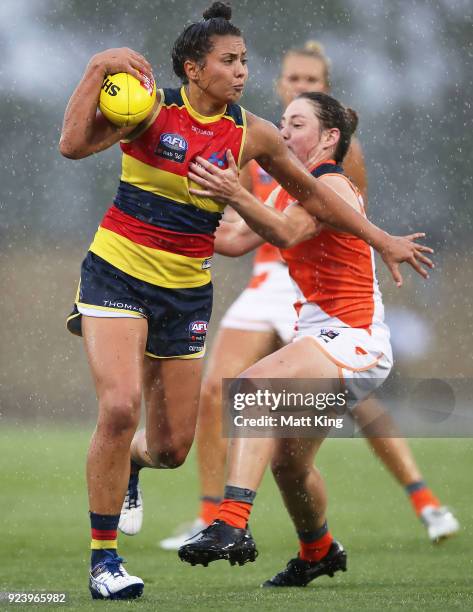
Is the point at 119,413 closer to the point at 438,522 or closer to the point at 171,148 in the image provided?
the point at 171,148

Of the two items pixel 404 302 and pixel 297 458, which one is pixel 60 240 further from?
pixel 297 458

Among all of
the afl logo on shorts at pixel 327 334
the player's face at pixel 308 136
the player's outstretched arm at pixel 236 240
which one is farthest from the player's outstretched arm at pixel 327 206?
the player's outstretched arm at pixel 236 240

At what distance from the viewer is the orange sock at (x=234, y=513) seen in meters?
4.71

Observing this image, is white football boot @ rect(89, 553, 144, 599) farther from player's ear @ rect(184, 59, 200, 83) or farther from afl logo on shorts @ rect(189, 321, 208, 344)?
player's ear @ rect(184, 59, 200, 83)

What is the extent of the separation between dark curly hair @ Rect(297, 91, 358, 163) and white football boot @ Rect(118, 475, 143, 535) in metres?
1.75

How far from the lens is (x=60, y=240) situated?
20719mm

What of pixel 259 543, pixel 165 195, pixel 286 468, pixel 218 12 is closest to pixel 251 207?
pixel 165 195

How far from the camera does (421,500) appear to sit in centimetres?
692

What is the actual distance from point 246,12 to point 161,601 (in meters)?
19.4

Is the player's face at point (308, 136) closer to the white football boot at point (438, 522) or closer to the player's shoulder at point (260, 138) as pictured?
the player's shoulder at point (260, 138)

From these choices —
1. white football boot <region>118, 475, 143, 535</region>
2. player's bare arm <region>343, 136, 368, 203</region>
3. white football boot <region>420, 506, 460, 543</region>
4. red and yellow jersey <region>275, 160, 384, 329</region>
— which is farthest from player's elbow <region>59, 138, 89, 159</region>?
white football boot <region>420, 506, 460, 543</region>

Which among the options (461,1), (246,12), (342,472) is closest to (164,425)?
(342,472)

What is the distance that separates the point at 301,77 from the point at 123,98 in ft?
10.7

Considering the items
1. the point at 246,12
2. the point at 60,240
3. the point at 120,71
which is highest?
the point at 246,12
